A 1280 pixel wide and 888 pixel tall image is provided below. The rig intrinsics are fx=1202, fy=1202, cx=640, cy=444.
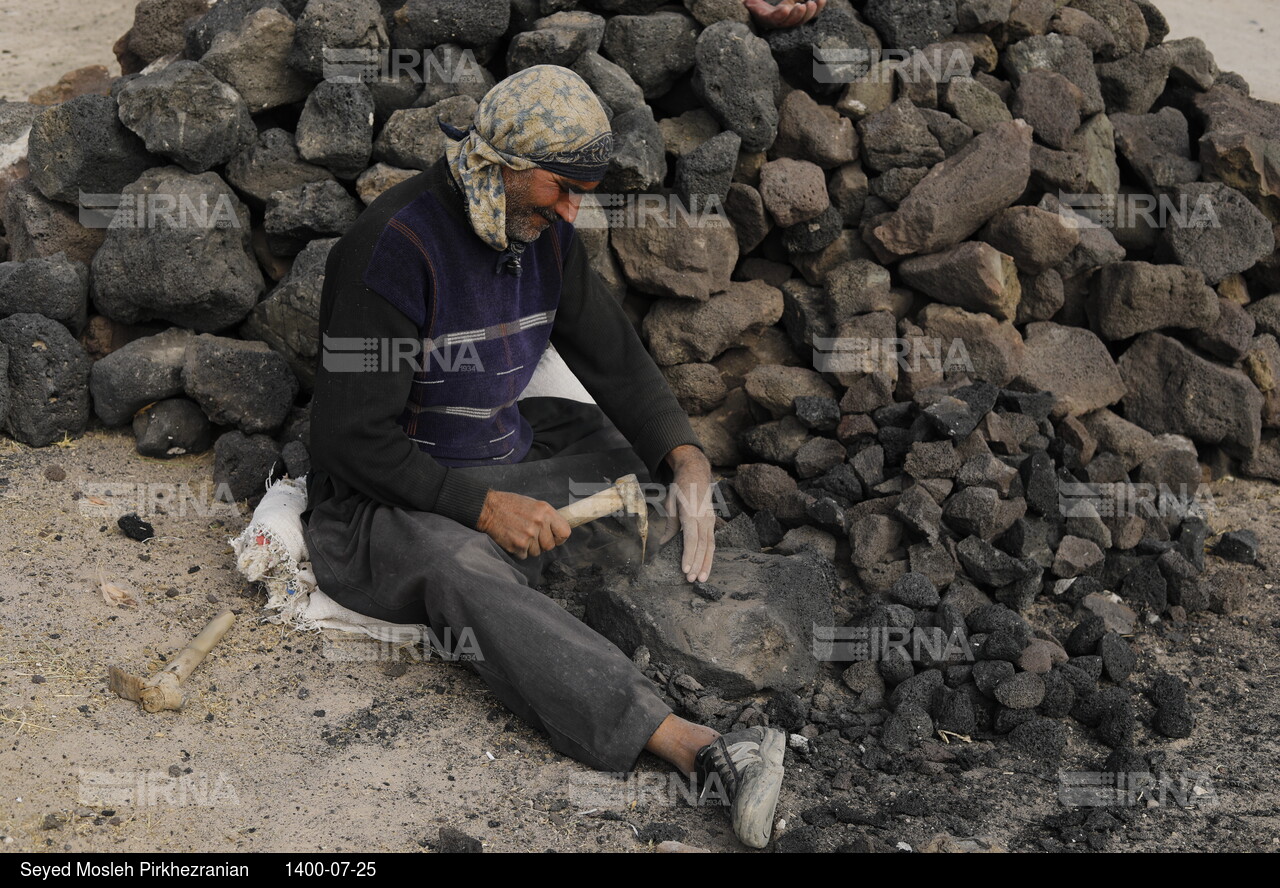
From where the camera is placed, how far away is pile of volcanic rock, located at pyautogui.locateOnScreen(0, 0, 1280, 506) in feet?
16.1

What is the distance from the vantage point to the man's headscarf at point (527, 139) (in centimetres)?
355

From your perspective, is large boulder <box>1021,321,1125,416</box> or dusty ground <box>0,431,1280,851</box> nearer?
dusty ground <box>0,431,1280,851</box>

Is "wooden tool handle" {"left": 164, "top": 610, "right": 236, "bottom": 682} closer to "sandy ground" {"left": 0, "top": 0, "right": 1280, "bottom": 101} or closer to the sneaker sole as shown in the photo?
the sneaker sole

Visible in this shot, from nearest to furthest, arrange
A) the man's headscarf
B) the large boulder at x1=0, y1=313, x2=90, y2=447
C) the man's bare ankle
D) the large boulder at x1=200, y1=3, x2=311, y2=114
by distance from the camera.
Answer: the man's bare ankle
the man's headscarf
the large boulder at x1=0, y1=313, x2=90, y2=447
the large boulder at x1=200, y1=3, x2=311, y2=114

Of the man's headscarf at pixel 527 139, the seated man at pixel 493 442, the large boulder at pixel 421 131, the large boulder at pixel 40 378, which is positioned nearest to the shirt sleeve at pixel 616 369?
the seated man at pixel 493 442

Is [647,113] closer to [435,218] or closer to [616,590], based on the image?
[435,218]

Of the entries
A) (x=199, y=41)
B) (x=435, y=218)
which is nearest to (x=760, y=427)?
(x=435, y=218)

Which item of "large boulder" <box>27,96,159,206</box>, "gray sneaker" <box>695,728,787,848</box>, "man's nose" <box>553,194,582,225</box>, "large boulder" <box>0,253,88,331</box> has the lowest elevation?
"large boulder" <box>0,253,88,331</box>

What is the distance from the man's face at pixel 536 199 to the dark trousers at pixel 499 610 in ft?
2.81

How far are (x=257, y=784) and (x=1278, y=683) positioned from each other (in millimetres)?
3340

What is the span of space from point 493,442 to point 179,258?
5.57 ft

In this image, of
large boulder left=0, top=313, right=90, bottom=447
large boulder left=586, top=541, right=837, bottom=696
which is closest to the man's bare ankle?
large boulder left=586, top=541, right=837, bottom=696

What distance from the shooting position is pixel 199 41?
5230mm

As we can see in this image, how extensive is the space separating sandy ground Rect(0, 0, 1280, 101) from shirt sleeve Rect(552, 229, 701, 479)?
4920mm
